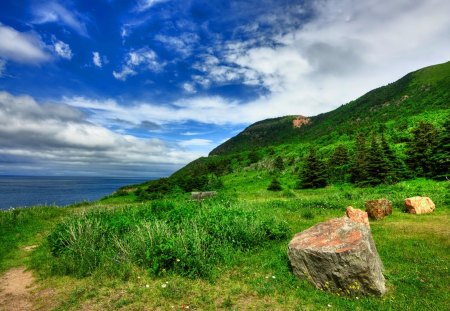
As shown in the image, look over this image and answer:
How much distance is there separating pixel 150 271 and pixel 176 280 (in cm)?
114

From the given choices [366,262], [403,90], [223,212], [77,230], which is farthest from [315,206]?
[403,90]

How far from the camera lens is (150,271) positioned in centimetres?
1010

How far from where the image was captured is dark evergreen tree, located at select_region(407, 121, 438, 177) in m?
32.4

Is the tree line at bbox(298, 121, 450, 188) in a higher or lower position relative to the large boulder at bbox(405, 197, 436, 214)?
higher

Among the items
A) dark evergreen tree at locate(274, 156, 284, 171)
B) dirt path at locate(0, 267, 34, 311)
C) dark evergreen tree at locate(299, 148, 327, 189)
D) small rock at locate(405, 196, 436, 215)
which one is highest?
dark evergreen tree at locate(274, 156, 284, 171)

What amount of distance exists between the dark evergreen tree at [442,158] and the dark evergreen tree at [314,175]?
13213mm

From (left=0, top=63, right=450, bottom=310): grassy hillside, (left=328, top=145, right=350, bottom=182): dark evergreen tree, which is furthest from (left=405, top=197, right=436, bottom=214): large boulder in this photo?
(left=328, top=145, right=350, bottom=182): dark evergreen tree

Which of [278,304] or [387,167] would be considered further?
[387,167]

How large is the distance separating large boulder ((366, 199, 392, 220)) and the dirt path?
57.4 feet

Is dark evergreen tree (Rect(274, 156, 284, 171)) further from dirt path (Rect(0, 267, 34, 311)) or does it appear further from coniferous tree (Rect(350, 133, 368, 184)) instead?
dirt path (Rect(0, 267, 34, 311))

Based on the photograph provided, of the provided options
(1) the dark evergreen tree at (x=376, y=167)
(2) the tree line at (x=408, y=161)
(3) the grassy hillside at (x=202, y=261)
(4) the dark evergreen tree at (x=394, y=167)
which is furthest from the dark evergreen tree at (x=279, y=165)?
(3) the grassy hillside at (x=202, y=261)

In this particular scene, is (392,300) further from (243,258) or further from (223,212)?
(223,212)

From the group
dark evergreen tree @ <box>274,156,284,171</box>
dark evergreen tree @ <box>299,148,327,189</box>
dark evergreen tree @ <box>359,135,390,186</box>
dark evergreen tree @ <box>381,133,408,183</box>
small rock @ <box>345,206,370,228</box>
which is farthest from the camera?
dark evergreen tree @ <box>274,156,284,171</box>

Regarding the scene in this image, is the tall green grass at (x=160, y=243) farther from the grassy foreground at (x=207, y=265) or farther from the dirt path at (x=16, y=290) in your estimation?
the dirt path at (x=16, y=290)
